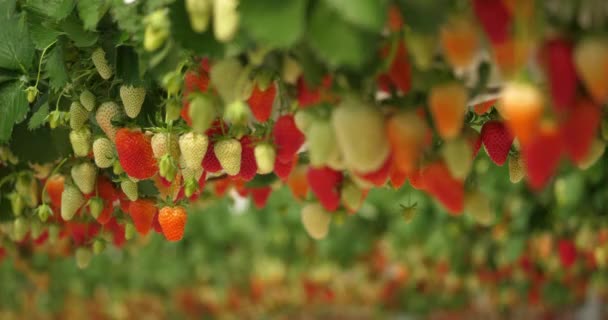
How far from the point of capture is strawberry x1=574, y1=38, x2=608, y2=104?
3.01 feet

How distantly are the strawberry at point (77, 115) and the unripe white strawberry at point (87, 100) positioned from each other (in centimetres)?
1

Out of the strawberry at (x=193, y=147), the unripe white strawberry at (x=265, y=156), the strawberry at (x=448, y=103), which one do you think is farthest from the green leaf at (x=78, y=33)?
the strawberry at (x=448, y=103)

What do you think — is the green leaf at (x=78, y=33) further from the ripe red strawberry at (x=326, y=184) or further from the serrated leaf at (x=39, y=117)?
the ripe red strawberry at (x=326, y=184)

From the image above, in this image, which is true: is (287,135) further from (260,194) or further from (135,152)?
(260,194)

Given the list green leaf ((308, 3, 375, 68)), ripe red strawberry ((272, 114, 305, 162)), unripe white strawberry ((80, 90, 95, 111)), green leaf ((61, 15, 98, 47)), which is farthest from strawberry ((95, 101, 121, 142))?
green leaf ((308, 3, 375, 68))

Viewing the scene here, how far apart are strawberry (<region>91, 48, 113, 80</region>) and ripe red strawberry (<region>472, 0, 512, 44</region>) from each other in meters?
0.85

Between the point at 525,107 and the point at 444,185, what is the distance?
0.81 ft

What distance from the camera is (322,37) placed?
1032mm

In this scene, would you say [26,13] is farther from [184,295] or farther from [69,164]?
[184,295]

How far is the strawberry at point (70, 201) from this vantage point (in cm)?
183

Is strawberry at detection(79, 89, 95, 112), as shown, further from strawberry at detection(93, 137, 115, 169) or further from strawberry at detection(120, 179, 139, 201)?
strawberry at detection(120, 179, 139, 201)

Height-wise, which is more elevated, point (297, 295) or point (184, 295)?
point (297, 295)

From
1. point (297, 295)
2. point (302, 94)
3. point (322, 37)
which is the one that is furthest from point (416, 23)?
point (297, 295)

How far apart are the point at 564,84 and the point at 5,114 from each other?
1175 mm
